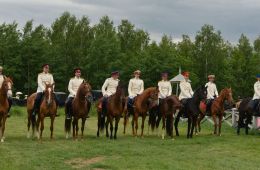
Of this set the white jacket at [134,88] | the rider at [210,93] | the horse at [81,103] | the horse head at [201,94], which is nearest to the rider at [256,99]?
the rider at [210,93]

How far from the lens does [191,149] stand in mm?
16812

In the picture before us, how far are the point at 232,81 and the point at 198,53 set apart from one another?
7.95 m

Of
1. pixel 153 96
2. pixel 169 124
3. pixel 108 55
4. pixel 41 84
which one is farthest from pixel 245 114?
pixel 108 55

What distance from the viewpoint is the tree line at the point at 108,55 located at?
6206 centimetres

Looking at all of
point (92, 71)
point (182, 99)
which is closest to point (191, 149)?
point (182, 99)

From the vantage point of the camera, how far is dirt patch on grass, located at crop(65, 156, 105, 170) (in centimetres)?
1304

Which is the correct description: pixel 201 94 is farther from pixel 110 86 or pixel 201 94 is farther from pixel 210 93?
pixel 110 86

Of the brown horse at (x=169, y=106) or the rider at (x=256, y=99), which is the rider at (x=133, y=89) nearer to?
the brown horse at (x=169, y=106)

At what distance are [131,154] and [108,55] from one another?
48.8 m

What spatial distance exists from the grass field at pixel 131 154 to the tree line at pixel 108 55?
37.8 metres

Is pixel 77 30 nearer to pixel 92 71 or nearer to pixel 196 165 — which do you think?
pixel 92 71

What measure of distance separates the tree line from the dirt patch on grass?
42.1 metres

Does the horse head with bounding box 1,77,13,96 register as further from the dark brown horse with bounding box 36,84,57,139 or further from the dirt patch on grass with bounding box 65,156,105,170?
the dirt patch on grass with bounding box 65,156,105,170

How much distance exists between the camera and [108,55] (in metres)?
63.5
